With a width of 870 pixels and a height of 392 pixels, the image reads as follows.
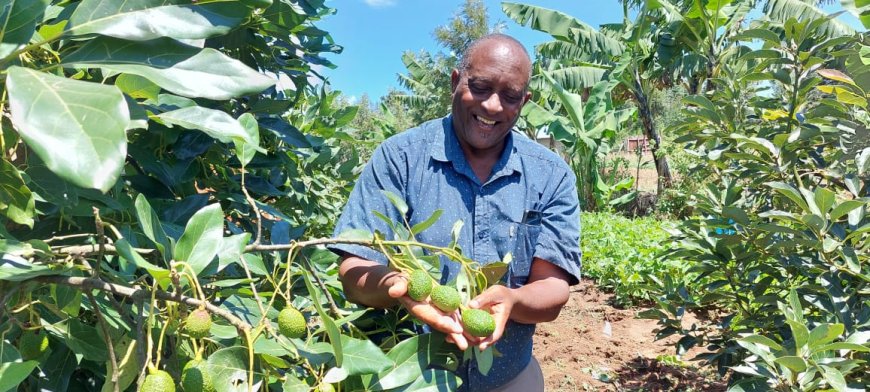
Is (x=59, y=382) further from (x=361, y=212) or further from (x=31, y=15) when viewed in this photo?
(x=361, y=212)

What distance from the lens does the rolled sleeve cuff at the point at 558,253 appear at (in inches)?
61.1

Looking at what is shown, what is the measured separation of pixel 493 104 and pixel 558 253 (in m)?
0.46

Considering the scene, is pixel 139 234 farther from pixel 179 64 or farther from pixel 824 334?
pixel 824 334

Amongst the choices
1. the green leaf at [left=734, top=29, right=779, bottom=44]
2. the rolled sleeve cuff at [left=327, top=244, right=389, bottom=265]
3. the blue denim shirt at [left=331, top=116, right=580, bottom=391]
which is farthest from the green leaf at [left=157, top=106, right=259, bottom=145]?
the green leaf at [left=734, top=29, right=779, bottom=44]

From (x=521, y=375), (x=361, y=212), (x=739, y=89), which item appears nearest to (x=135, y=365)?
(x=361, y=212)

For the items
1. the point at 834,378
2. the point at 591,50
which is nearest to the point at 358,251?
the point at 834,378

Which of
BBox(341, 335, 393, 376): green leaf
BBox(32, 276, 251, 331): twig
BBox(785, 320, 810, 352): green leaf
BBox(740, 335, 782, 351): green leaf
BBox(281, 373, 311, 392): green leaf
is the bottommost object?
BBox(740, 335, 782, 351): green leaf

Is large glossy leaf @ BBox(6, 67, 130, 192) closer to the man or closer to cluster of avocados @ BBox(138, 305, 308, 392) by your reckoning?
Answer: cluster of avocados @ BBox(138, 305, 308, 392)

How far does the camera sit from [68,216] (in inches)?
35.6

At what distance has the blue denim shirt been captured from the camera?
1.57 m

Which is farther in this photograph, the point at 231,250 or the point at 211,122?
the point at 231,250

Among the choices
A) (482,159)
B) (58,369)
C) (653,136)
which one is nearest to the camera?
(58,369)

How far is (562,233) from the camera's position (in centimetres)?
158

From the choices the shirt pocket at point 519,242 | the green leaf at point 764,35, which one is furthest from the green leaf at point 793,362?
the green leaf at point 764,35
